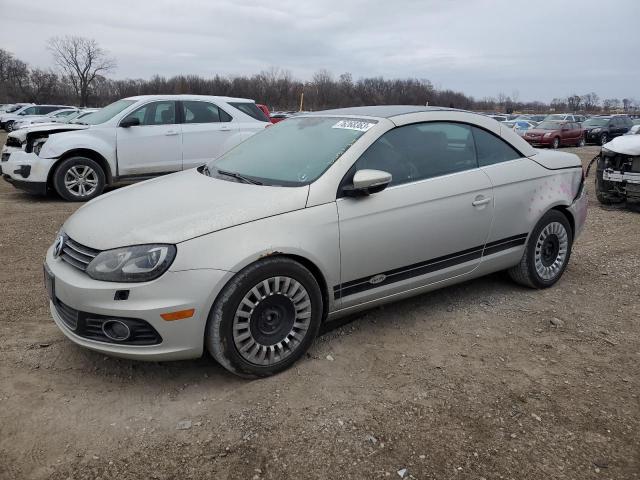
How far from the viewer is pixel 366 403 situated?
2.90 metres

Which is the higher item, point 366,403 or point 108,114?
point 108,114

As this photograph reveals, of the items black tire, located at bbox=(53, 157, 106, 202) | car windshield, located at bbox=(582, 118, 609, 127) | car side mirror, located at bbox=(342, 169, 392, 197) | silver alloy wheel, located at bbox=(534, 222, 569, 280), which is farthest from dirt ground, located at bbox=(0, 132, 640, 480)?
car windshield, located at bbox=(582, 118, 609, 127)

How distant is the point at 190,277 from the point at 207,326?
304 mm

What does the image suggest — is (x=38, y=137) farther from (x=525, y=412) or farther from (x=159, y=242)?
(x=525, y=412)

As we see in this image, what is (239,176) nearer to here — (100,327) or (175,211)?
(175,211)

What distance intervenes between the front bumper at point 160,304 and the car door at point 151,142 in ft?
20.1

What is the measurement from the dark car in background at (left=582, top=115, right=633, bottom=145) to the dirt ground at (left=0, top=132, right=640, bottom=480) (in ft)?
87.4

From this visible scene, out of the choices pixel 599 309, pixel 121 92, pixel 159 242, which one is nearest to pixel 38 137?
pixel 159 242

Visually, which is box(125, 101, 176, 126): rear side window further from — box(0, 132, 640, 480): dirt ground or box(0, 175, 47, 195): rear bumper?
box(0, 132, 640, 480): dirt ground

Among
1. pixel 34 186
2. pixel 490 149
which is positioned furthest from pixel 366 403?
pixel 34 186

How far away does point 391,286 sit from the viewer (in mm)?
3566

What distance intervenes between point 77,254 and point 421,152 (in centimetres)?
234

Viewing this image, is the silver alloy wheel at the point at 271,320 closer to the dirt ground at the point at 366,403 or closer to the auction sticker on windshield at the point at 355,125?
the dirt ground at the point at 366,403

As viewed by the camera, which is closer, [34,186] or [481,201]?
[481,201]
